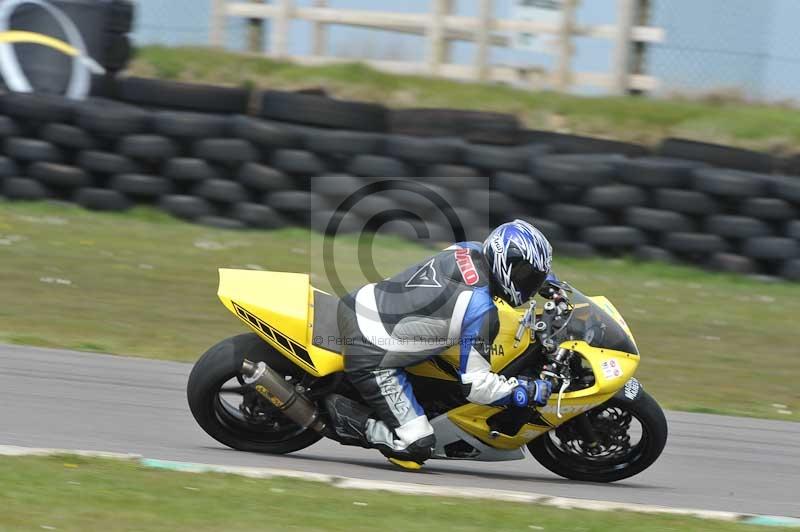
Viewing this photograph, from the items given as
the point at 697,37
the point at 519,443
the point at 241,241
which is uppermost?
the point at 697,37

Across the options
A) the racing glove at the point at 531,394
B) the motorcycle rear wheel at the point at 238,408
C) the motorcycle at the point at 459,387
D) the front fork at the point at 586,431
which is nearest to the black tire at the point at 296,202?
the motorcycle at the point at 459,387

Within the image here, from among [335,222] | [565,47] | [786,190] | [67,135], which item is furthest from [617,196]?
[67,135]

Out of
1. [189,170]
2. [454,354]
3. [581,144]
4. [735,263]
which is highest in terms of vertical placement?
[454,354]

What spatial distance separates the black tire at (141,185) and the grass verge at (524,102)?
108 inches

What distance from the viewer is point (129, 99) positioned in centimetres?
1347

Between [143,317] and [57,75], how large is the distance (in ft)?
16.6

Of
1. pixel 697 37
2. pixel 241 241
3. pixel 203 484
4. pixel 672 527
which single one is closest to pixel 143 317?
pixel 241 241

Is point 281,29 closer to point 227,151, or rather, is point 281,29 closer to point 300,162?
point 227,151

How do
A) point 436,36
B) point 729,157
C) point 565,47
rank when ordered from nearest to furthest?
1. point 729,157
2. point 565,47
3. point 436,36

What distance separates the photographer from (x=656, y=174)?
12070 millimetres

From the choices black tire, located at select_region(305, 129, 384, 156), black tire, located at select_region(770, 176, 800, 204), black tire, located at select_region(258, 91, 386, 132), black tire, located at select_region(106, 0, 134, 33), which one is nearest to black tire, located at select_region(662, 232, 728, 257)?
black tire, located at select_region(770, 176, 800, 204)

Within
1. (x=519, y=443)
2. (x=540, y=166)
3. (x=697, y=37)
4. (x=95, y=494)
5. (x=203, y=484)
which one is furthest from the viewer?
(x=697, y=37)

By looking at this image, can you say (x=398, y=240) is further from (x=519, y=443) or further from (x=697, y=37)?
(x=519, y=443)

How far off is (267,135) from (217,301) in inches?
113
